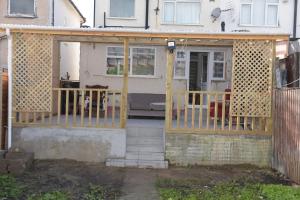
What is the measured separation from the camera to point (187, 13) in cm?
1700

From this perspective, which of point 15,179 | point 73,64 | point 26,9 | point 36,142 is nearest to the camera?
point 15,179

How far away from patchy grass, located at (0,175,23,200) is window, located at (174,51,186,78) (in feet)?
29.4

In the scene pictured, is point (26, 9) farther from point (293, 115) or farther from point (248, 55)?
point (293, 115)

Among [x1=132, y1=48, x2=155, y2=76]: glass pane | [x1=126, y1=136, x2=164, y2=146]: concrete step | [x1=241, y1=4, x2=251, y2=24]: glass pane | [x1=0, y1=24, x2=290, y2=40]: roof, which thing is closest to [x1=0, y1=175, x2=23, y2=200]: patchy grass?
[x1=126, y1=136, x2=164, y2=146]: concrete step

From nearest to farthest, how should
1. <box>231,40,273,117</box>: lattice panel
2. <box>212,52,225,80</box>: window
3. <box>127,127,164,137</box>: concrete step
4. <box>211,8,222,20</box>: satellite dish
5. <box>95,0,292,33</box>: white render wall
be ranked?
<box>231,40,273,117</box>: lattice panel < <box>127,127,164,137</box>: concrete step < <box>211,8,222,20</box>: satellite dish < <box>95,0,292,33</box>: white render wall < <box>212,52,225,80</box>: window

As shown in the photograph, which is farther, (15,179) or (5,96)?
(5,96)

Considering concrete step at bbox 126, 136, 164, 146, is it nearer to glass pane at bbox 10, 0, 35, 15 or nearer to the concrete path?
the concrete path

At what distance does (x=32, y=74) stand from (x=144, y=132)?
3.45 m

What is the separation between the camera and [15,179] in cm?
916

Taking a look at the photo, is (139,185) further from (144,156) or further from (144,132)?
(144,132)

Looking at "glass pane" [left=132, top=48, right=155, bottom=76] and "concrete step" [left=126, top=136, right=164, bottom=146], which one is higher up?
"glass pane" [left=132, top=48, right=155, bottom=76]

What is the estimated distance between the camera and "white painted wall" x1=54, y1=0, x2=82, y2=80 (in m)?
18.1

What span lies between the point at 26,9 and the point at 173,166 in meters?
8.78

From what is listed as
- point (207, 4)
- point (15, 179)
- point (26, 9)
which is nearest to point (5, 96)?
point (15, 179)
